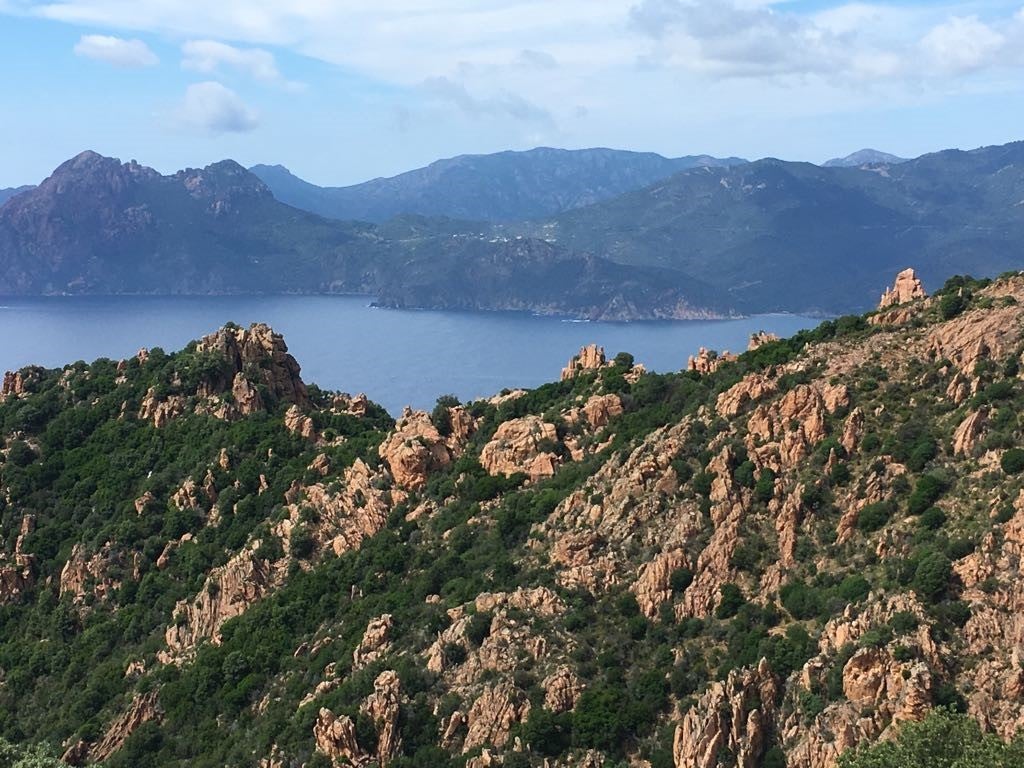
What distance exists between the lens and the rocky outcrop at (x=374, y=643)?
47906 millimetres

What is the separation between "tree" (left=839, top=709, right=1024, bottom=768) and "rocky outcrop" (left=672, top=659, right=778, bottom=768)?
5.16 metres

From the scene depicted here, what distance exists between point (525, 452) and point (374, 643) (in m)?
15.7

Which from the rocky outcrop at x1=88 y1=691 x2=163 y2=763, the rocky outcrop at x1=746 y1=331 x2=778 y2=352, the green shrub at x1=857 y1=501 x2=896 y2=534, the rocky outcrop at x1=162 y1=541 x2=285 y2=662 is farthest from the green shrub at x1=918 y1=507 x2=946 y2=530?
the rocky outcrop at x1=88 y1=691 x2=163 y2=763

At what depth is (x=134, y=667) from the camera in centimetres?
5762

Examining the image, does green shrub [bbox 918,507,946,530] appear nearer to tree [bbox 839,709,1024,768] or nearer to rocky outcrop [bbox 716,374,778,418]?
tree [bbox 839,709,1024,768]

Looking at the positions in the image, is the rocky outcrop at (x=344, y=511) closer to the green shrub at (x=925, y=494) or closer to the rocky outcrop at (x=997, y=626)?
the green shrub at (x=925, y=494)

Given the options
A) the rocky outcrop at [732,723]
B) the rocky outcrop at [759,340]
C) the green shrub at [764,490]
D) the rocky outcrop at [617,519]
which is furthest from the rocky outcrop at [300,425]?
the rocky outcrop at [732,723]

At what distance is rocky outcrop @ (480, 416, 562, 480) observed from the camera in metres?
59.4

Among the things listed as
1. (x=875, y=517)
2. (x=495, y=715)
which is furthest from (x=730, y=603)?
(x=495, y=715)

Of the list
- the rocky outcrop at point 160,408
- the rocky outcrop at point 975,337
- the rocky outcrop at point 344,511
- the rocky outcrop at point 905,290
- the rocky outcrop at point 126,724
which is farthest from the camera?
the rocky outcrop at point 160,408

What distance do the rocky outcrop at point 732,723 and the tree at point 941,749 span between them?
5.16 m

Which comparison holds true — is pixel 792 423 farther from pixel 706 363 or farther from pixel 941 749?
pixel 941 749

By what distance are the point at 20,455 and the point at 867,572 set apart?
5711cm

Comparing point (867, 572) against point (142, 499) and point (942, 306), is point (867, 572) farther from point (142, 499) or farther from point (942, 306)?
point (142, 499)
